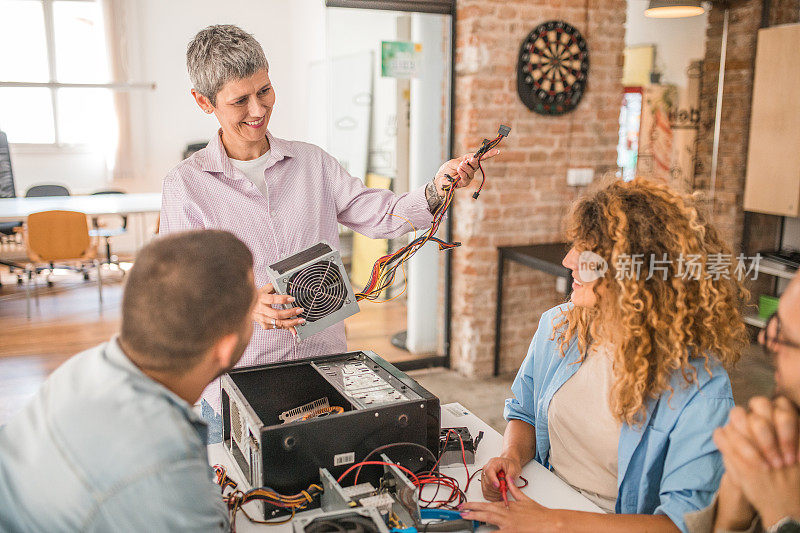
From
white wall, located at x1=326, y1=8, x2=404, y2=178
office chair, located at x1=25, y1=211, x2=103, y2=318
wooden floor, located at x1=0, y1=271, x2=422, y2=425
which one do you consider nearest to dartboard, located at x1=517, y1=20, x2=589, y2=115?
white wall, located at x1=326, y1=8, x2=404, y2=178

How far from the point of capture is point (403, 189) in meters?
4.11

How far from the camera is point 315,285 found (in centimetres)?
161

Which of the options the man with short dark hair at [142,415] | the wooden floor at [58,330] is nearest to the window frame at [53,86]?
the wooden floor at [58,330]

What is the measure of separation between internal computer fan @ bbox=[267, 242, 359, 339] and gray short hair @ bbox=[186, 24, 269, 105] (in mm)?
537

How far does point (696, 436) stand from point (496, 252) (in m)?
2.65

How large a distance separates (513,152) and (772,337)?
9.62 feet

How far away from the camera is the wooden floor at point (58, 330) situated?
402 cm

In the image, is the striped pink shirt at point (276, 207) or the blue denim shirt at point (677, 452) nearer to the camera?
the blue denim shirt at point (677, 452)

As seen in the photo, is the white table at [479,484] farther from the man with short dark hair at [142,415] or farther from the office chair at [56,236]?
the office chair at [56,236]

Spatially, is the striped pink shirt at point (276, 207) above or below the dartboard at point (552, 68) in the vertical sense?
below

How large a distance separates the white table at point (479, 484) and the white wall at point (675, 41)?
3405mm

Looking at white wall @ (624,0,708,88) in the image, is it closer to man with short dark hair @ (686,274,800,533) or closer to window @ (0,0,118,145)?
man with short dark hair @ (686,274,800,533)

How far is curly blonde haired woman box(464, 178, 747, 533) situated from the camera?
1.25 metres

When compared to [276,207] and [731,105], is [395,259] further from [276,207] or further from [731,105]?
[731,105]
